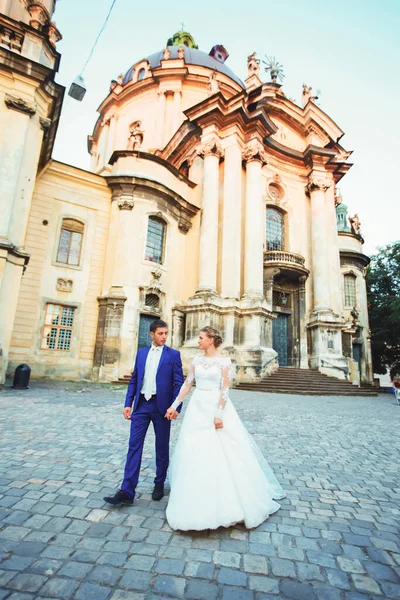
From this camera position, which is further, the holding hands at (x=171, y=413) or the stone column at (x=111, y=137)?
the stone column at (x=111, y=137)

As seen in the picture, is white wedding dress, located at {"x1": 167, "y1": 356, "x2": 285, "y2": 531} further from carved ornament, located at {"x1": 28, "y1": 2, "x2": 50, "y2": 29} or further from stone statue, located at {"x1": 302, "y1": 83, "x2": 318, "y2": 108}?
stone statue, located at {"x1": 302, "y1": 83, "x2": 318, "y2": 108}

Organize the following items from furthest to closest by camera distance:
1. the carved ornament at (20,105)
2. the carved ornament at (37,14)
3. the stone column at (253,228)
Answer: the stone column at (253,228)
the carved ornament at (37,14)
the carved ornament at (20,105)

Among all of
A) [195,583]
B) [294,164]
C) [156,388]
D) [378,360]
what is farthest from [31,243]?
[378,360]

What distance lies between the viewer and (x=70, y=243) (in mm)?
16000

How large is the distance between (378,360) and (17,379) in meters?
29.4

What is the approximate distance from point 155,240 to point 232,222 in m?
4.54

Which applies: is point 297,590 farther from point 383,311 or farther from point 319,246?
point 383,311

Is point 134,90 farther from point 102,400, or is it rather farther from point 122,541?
point 122,541

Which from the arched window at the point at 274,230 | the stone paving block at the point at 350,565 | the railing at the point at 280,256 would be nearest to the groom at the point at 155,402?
the stone paving block at the point at 350,565

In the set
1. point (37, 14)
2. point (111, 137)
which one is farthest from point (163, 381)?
point (111, 137)

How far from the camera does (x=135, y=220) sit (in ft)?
56.0

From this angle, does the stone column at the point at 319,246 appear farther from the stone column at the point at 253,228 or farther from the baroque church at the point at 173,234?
the stone column at the point at 253,228

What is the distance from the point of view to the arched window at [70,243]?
15.7 metres

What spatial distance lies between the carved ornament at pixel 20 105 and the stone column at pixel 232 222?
411 inches
